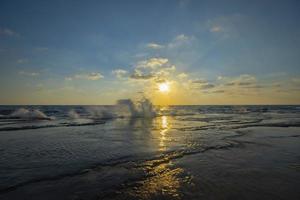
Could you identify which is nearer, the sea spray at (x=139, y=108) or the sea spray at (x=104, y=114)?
the sea spray at (x=104, y=114)

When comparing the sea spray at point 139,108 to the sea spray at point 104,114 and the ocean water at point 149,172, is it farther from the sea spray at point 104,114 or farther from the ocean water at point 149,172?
the ocean water at point 149,172

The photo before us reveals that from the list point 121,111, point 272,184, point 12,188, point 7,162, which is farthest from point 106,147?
point 121,111

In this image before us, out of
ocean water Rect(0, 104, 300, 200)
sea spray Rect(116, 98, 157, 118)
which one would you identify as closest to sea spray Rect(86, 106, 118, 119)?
sea spray Rect(116, 98, 157, 118)

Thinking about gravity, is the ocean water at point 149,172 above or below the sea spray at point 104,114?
below

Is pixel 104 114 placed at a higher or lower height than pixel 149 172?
higher

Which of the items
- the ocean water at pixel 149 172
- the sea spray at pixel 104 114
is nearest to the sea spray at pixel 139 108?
the sea spray at pixel 104 114

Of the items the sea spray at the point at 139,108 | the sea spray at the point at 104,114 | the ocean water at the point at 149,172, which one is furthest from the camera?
the sea spray at the point at 139,108

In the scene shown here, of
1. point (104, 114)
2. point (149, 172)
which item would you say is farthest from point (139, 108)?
point (149, 172)

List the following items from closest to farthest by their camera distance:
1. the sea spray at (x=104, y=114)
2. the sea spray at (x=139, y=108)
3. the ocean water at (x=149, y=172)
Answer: the ocean water at (x=149, y=172) → the sea spray at (x=104, y=114) → the sea spray at (x=139, y=108)

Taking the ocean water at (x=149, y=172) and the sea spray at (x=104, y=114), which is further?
the sea spray at (x=104, y=114)

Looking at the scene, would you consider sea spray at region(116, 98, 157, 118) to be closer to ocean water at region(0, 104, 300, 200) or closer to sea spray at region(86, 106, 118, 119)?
sea spray at region(86, 106, 118, 119)

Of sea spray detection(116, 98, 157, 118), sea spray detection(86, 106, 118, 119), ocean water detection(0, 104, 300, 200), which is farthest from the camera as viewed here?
sea spray detection(116, 98, 157, 118)

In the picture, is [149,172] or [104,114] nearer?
[149,172]

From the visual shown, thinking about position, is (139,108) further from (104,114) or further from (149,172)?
(149,172)
